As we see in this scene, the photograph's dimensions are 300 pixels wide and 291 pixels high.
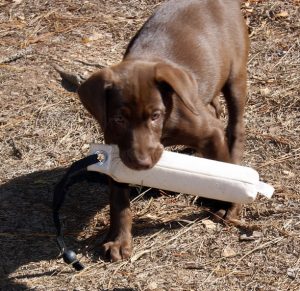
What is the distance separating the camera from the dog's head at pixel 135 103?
450 centimetres

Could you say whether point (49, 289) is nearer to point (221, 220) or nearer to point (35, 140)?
point (221, 220)

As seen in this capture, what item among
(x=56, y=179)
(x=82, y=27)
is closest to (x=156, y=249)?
(x=56, y=179)

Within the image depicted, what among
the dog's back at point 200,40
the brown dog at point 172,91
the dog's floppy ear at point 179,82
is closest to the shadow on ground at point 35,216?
the brown dog at point 172,91

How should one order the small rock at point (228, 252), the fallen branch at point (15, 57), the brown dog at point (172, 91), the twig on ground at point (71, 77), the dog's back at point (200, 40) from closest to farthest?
the brown dog at point (172, 91), the small rock at point (228, 252), the dog's back at point (200, 40), the twig on ground at point (71, 77), the fallen branch at point (15, 57)

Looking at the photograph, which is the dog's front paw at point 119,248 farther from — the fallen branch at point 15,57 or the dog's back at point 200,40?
the fallen branch at point 15,57

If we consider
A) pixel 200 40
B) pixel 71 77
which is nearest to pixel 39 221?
pixel 200 40

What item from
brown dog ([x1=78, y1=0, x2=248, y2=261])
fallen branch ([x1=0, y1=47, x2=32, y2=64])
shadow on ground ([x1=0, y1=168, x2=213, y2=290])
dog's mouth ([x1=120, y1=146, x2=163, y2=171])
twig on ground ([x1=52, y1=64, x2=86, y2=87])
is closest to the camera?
dog's mouth ([x1=120, y1=146, x2=163, y2=171])

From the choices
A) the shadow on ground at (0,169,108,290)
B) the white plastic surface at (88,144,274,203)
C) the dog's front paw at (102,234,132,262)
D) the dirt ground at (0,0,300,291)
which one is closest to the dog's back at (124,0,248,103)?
the dirt ground at (0,0,300,291)

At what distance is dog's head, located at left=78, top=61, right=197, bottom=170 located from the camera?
14.8 feet

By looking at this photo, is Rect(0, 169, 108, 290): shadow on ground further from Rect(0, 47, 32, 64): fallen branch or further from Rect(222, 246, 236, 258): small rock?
Rect(0, 47, 32, 64): fallen branch

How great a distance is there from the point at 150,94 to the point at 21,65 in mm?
2704

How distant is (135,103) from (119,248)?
850mm

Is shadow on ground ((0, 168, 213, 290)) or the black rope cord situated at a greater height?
the black rope cord

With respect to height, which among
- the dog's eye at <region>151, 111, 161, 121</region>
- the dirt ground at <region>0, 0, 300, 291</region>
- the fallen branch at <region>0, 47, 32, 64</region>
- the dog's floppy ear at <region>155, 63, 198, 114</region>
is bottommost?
the dirt ground at <region>0, 0, 300, 291</region>
